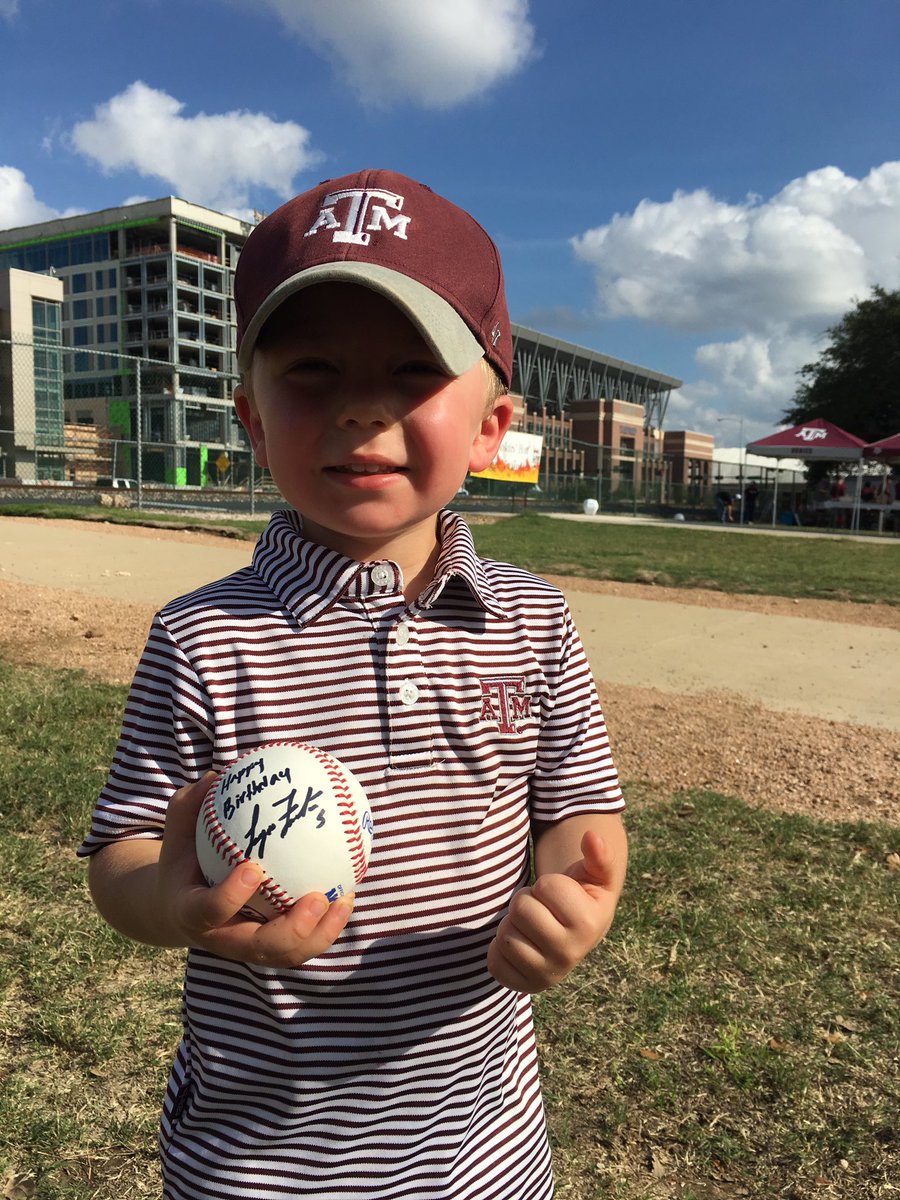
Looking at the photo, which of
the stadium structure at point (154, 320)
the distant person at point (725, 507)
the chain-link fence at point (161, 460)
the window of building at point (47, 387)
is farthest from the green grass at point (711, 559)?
the stadium structure at point (154, 320)

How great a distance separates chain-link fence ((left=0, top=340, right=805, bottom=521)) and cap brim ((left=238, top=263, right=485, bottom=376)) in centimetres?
1698

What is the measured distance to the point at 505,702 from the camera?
150 cm

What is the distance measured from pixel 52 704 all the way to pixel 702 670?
447 centimetres

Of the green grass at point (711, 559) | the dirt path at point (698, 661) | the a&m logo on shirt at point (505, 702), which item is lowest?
the dirt path at point (698, 661)

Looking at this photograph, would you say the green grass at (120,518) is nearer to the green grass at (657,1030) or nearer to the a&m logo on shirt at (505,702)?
the green grass at (657,1030)

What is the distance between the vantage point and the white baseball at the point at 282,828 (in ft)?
4.11

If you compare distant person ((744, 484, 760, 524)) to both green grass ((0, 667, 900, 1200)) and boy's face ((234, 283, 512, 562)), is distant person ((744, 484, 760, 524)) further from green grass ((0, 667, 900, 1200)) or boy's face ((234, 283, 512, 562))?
boy's face ((234, 283, 512, 562))

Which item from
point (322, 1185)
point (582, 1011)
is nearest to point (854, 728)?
point (582, 1011)

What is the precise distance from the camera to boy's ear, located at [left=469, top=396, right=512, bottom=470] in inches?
66.9

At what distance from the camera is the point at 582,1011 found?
267cm

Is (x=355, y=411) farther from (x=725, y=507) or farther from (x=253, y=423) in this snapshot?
(x=725, y=507)

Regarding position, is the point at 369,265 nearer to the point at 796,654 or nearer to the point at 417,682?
the point at 417,682

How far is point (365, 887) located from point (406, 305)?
0.87 m

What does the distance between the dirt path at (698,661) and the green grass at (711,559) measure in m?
0.92
